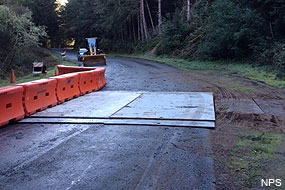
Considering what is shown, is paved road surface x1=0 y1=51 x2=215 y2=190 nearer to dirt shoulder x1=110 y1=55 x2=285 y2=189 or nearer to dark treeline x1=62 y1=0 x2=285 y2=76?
dirt shoulder x1=110 y1=55 x2=285 y2=189

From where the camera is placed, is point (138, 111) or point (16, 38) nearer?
point (138, 111)

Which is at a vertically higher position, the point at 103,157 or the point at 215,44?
the point at 215,44

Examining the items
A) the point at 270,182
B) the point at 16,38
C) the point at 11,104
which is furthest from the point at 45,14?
the point at 270,182

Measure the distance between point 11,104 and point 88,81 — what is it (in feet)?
16.9

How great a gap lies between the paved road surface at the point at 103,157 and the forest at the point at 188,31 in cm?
1141

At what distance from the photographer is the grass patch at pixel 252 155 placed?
4402mm

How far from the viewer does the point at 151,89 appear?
13.2 m

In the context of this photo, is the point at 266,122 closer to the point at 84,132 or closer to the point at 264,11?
the point at 84,132

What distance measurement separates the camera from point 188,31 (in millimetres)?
33969

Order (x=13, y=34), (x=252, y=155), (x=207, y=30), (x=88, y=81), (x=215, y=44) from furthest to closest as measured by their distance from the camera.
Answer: (x=13, y=34) → (x=207, y=30) → (x=215, y=44) → (x=88, y=81) → (x=252, y=155)

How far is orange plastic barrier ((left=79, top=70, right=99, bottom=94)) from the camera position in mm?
12141

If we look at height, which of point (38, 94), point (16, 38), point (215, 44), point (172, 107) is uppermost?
point (16, 38)

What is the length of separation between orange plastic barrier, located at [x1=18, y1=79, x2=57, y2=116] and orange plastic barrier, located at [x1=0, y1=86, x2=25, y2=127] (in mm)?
239

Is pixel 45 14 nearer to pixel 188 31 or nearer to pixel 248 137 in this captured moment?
pixel 188 31
